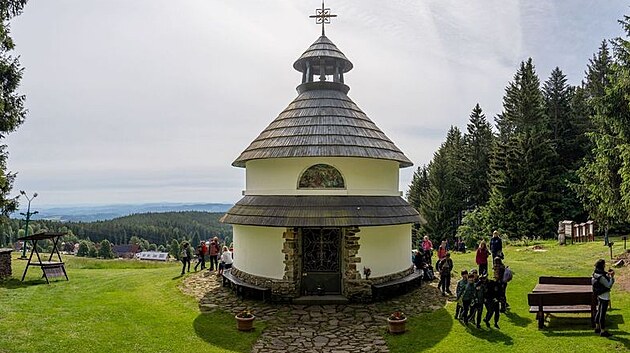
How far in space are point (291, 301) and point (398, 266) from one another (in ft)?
12.6

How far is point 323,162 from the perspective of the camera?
1356cm

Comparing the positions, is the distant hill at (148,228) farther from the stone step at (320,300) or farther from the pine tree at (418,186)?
the stone step at (320,300)

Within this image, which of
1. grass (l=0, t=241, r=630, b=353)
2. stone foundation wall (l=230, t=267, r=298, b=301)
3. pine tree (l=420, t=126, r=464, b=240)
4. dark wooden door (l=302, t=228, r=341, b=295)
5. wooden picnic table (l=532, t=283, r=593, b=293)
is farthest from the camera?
pine tree (l=420, t=126, r=464, b=240)

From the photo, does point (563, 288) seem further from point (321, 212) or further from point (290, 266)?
point (290, 266)

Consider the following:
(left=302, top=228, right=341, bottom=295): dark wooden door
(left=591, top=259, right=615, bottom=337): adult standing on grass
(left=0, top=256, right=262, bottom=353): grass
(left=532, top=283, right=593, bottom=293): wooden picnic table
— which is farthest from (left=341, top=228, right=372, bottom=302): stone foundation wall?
(left=591, top=259, right=615, bottom=337): adult standing on grass

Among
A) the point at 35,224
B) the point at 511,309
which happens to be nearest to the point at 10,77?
the point at 511,309

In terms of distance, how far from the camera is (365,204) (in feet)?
43.4

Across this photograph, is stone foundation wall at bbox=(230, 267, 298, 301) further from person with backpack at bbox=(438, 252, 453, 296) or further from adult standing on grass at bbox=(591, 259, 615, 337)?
adult standing on grass at bbox=(591, 259, 615, 337)

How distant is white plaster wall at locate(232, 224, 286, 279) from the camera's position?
517 inches

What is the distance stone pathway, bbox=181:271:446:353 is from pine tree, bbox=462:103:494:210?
101 feet

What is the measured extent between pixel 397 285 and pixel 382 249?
1.18 meters

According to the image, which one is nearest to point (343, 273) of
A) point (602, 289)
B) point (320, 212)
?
point (320, 212)

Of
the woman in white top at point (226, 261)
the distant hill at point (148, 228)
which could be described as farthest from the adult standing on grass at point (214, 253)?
the distant hill at point (148, 228)

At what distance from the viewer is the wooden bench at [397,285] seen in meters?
12.9
